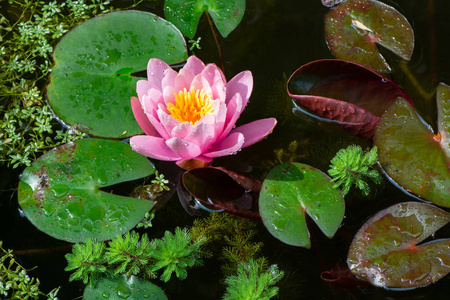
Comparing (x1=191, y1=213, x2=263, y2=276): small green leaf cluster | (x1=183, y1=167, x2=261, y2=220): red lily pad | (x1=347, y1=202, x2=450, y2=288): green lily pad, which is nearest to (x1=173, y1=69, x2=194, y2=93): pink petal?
(x1=183, y1=167, x2=261, y2=220): red lily pad

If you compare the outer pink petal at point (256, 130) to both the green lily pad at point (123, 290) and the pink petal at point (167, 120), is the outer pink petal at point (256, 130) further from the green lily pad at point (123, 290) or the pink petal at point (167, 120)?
the green lily pad at point (123, 290)

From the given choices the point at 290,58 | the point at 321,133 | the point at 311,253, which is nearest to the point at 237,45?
the point at 290,58

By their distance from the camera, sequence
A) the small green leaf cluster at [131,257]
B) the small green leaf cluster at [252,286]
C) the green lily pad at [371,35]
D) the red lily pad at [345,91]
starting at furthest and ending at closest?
the green lily pad at [371,35] < the red lily pad at [345,91] < the small green leaf cluster at [131,257] < the small green leaf cluster at [252,286]

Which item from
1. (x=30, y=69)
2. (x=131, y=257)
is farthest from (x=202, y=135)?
(x=30, y=69)

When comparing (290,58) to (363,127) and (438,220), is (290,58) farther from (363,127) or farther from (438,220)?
(438,220)

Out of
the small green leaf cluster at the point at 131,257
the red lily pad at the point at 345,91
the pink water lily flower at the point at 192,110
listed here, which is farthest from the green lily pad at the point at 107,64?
the red lily pad at the point at 345,91

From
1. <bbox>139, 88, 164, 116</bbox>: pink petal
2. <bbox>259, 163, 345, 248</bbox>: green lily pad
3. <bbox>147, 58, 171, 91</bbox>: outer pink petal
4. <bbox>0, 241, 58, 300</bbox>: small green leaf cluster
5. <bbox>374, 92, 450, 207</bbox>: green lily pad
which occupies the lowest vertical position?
<bbox>0, 241, 58, 300</bbox>: small green leaf cluster

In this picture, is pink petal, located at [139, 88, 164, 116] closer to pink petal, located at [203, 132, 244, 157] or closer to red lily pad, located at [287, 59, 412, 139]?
pink petal, located at [203, 132, 244, 157]
